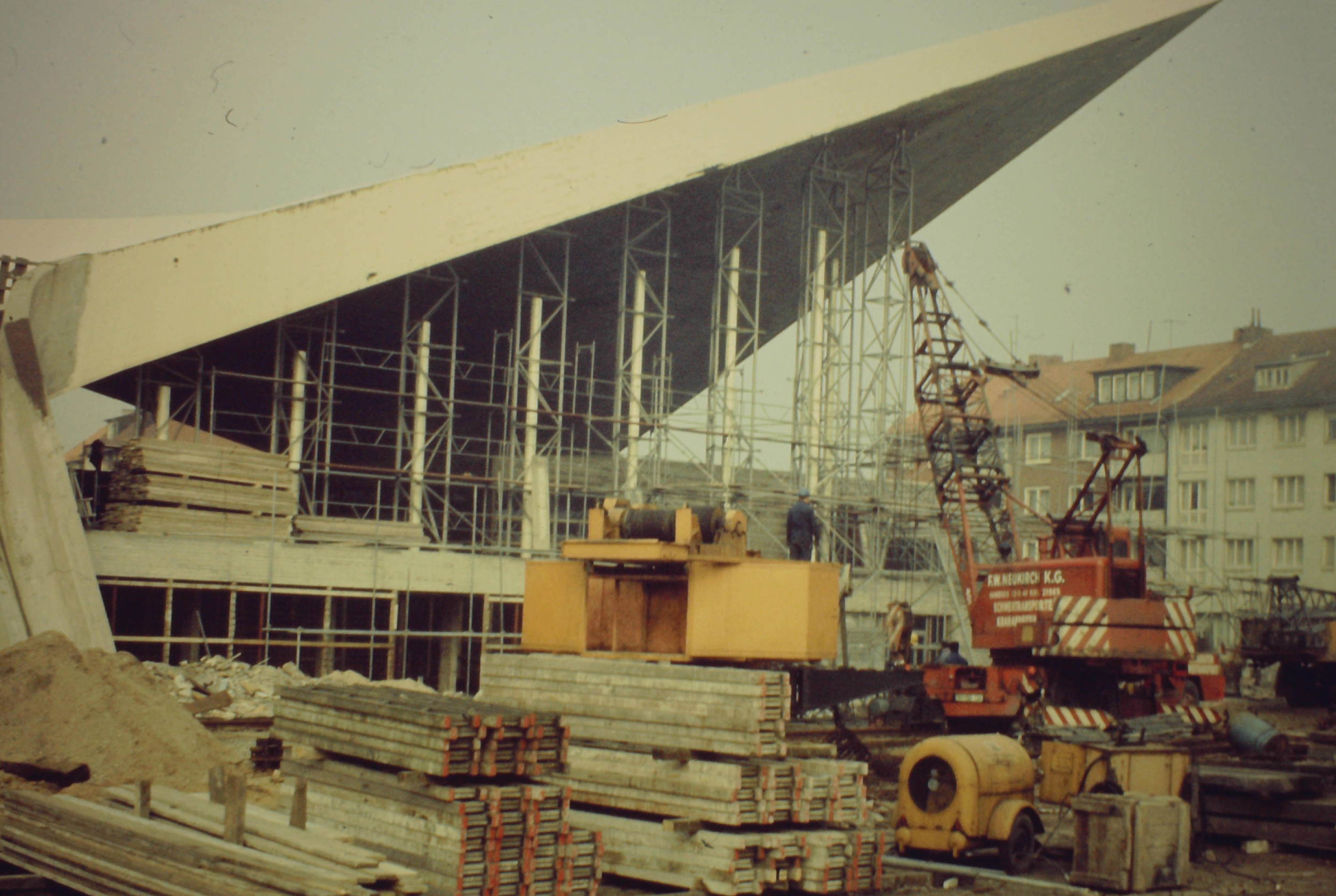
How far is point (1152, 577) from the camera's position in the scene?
3950cm

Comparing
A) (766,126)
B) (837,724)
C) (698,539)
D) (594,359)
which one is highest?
(766,126)

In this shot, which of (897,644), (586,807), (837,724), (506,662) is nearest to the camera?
(586,807)

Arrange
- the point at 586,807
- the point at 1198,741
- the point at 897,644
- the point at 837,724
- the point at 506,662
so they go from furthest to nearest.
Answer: the point at 897,644
the point at 837,724
the point at 1198,741
the point at 506,662
the point at 586,807

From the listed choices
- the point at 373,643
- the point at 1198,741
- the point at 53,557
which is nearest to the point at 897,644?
the point at 1198,741

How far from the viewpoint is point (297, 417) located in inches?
1072

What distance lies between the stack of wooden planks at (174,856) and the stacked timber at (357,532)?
13.9m

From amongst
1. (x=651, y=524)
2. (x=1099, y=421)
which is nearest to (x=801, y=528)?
(x=651, y=524)

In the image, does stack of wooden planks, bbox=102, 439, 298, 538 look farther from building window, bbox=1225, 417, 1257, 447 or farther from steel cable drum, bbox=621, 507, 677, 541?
building window, bbox=1225, 417, 1257, 447

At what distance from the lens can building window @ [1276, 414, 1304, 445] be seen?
3753 cm

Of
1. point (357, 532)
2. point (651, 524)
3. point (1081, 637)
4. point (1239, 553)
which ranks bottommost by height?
point (1081, 637)

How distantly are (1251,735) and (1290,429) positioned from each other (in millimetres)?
24997

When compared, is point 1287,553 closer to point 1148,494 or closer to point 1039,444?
point 1148,494

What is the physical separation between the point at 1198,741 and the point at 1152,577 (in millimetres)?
23316

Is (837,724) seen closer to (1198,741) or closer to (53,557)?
(1198,741)
